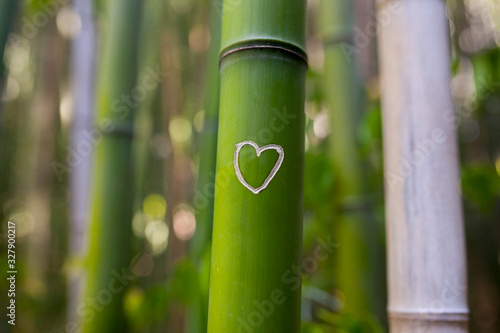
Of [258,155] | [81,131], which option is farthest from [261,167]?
[81,131]

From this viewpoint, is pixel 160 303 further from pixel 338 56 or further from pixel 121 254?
pixel 338 56

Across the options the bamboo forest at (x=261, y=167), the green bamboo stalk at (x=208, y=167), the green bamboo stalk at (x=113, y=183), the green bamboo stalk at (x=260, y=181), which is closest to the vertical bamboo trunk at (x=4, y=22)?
the bamboo forest at (x=261, y=167)

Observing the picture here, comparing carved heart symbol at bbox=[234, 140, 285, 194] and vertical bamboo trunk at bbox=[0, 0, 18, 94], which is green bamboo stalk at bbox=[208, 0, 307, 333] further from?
vertical bamboo trunk at bbox=[0, 0, 18, 94]

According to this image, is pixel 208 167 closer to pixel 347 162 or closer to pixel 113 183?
pixel 113 183

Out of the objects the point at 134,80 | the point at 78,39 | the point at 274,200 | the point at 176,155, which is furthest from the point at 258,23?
the point at 176,155

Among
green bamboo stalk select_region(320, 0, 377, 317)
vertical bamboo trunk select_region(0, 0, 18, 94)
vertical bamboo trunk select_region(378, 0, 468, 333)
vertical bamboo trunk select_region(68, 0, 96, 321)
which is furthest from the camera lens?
vertical bamboo trunk select_region(68, 0, 96, 321)

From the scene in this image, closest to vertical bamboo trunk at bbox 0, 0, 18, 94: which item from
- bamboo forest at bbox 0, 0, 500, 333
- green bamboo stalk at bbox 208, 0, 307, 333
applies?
bamboo forest at bbox 0, 0, 500, 333

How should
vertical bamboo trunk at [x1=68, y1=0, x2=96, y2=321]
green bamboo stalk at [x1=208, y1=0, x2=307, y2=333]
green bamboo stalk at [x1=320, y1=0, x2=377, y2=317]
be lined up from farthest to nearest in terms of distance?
vertical bamboo trunk at [x1=68, y1=0, x2=96, y2=321], green bamboo stalk at [x1=320, y1=0, x2=377, y2=317], green bamboo stalk at [x1=208, y1=0, x2=307, y2=333]
